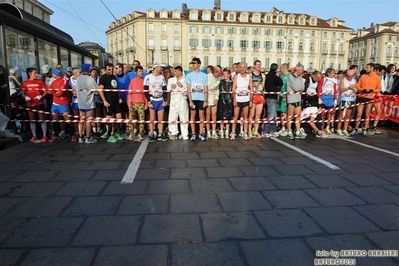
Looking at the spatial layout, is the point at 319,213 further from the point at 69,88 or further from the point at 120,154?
the point at 69,88

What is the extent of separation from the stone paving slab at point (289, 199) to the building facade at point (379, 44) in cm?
9497

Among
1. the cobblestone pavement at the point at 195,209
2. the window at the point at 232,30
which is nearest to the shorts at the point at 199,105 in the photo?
the cobblestone pavement at the point at 195,209

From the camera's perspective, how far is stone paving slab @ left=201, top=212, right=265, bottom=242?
271 cm

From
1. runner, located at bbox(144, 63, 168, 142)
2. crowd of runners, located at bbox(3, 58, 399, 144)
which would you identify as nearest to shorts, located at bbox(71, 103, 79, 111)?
crowd of runners, located at bbox(3, 58, 399, 144)

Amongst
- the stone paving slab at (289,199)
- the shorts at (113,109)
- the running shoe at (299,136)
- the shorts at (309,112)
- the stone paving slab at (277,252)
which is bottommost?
the stone paving slab at (277,252)

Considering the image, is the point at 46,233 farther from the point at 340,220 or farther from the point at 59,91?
the point at 59,91

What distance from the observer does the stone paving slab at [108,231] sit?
2611 mm

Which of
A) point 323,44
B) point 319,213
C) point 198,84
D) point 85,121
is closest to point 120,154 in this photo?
point 85,121

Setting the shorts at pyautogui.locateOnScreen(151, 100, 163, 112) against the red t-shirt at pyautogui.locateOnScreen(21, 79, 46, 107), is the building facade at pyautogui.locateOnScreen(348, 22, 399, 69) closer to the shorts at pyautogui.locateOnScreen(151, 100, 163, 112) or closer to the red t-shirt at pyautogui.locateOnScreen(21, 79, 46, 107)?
the shorts at pyautogui.locateOnScreen(151, 100, 163, 112)

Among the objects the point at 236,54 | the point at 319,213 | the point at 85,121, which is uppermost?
the point at 236,54

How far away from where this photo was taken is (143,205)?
3.42 m

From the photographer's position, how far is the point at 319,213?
3.22 meters

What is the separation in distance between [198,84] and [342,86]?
14.7ft

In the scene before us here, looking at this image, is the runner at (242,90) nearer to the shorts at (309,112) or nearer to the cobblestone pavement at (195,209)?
the shorts at (309,112)
